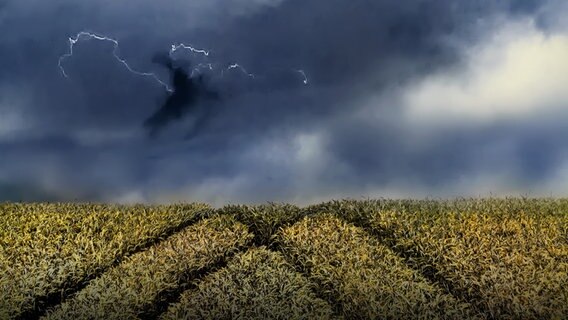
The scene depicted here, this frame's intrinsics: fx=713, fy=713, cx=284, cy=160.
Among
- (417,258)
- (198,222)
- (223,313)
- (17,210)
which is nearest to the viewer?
(223,313)

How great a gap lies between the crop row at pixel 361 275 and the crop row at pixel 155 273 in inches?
20.1

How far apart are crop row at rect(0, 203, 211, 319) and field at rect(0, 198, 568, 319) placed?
1 centimetres

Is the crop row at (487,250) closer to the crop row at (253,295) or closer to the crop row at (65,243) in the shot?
the crop row at (253,295)

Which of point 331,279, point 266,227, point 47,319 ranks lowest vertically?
point 47,319

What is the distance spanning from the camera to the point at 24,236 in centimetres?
639

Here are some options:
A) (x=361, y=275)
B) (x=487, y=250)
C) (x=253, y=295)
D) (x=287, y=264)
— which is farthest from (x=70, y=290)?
(x=487, y=250)

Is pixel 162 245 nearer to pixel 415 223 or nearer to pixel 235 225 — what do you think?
pixel 235 225

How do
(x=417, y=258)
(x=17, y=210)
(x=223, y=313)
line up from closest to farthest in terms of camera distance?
(x=223, y=313) < (x=417, y=258) < (x=17, y=210)

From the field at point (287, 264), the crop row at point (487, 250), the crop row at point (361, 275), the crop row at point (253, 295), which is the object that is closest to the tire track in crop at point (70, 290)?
the field at point (287, 264)

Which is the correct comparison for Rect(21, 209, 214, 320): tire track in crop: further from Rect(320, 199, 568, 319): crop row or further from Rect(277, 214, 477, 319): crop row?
Rect(320, 199, 568, 319): crop row

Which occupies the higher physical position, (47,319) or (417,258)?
(417,258)

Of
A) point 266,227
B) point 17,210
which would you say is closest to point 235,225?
point 266,227

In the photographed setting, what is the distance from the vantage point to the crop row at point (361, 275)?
569 cm

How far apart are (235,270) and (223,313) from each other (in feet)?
1.45
